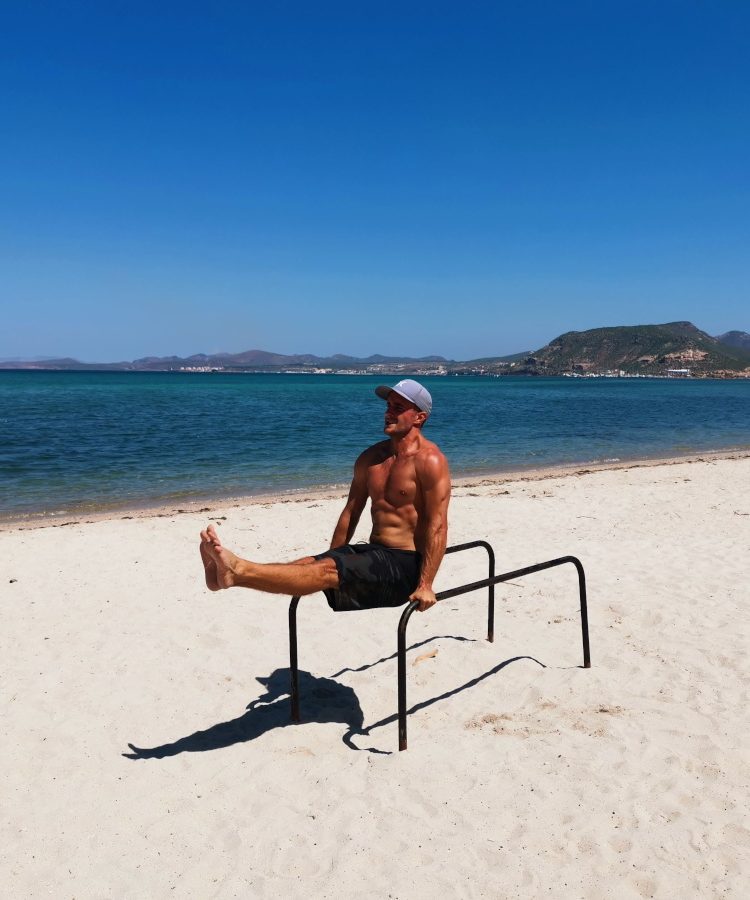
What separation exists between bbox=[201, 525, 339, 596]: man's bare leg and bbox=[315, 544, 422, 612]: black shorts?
0.09 m

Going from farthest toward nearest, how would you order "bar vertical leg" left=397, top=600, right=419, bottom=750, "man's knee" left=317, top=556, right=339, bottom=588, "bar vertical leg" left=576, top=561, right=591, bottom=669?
"bar vertical leg" left=576, top=561, right=591, bottom=669
"bar vertical leg" left=397, top=600, right=419, bottom=750
"man's knee" left=317, top=556, right=339, bottom=588

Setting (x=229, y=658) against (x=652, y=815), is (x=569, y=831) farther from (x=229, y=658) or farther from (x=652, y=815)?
(x=229, y=658)

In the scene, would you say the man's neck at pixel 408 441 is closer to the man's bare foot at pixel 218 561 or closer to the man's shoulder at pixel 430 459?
the man's shoulder at pixel 430 459

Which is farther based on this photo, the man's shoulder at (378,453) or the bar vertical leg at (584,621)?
the bar vertical leg at (584,621)

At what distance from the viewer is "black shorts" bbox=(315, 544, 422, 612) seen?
151 inches

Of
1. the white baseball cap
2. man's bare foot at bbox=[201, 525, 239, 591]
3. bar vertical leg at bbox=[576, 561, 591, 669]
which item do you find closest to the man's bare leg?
man's bare foot at bbox=[201, 525, 239, 591]

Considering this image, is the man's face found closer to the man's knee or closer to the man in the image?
the man

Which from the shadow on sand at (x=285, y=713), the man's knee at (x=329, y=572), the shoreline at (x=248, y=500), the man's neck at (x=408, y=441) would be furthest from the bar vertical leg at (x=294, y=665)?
the shoreline at (x=248, y=500)

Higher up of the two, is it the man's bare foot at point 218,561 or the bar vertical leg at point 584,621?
the man's bare foot at point 218,561

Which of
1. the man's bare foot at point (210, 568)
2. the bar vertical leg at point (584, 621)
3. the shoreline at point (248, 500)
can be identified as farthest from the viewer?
the shoreline at point (248, 500)

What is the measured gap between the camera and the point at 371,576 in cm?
390

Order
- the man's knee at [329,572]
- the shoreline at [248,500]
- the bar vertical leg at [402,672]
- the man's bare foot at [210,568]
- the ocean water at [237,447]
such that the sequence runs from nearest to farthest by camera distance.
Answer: the man's bare foot at [210,568] < the man's knee at [329,572] < the bar vertical leg at [402,672] < the shoreline at [248,500] < the ocean water at [237,447]

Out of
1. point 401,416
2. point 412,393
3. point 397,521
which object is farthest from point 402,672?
point 412,393

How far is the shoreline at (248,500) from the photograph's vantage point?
1248 centimetres
